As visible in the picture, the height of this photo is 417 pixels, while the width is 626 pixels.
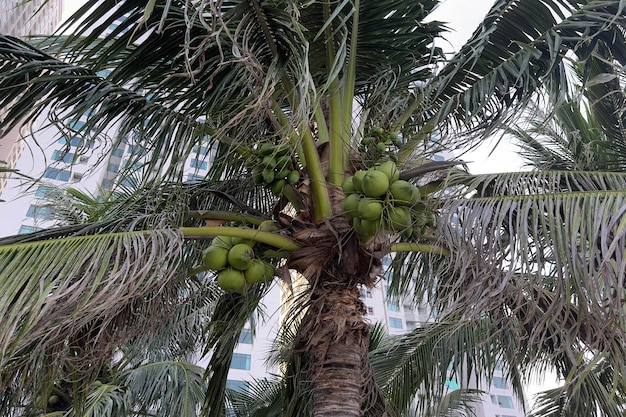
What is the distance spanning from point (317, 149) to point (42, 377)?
1811 mm

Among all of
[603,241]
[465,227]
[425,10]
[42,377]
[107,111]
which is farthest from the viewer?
[425,10]

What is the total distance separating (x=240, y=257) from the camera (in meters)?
2.33

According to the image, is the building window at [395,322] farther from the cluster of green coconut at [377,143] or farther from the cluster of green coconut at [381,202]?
the cluster of green coconut at [381,202]

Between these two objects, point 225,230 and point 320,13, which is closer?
point 225,230

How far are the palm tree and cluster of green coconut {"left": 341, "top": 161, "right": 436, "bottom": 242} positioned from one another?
33mm

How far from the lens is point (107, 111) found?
2770 millimetres

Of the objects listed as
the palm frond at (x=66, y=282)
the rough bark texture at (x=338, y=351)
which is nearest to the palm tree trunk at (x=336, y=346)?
the rough bark texture at (x=338, y=351)

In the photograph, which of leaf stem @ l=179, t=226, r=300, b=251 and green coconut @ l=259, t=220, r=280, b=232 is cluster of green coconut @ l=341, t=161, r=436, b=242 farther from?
green coconut @ l=259, t=220, r=280, b=232

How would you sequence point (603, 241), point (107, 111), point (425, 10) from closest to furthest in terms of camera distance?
point (603, 241), point (107, 111), point (425, 10)

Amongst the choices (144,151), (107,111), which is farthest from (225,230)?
(107,111)

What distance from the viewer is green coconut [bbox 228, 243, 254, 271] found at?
2330 mm

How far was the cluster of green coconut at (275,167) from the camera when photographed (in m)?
2.56

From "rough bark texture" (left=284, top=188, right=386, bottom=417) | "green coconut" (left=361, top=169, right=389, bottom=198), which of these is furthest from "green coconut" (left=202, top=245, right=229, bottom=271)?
"green coconut" (left=361, top=169, right=389, bottom=198)

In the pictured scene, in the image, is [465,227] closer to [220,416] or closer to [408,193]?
[408,193]
